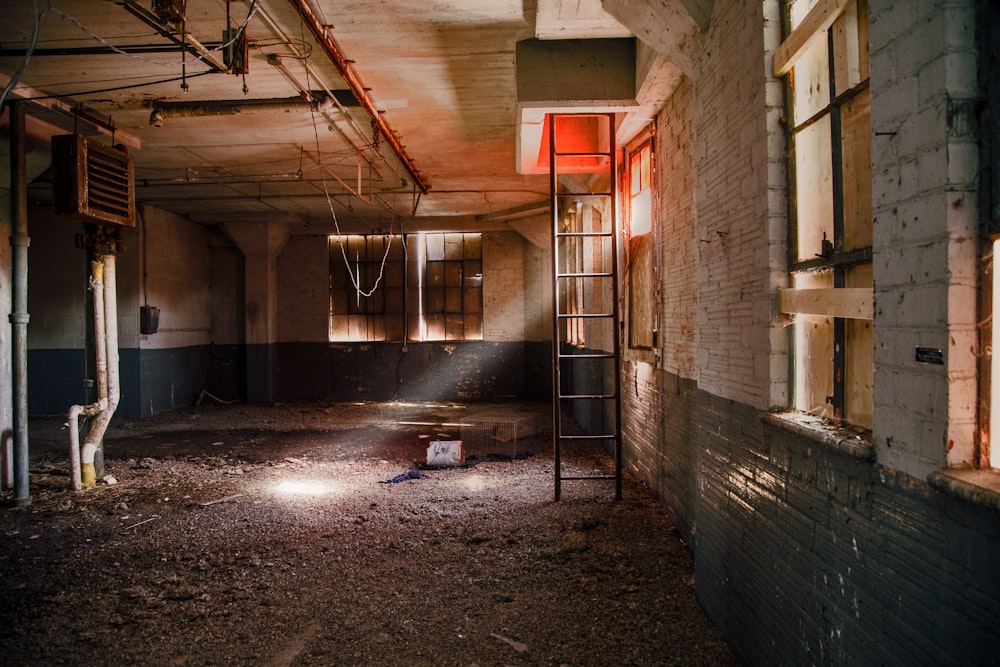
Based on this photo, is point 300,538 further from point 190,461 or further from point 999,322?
point 999,322

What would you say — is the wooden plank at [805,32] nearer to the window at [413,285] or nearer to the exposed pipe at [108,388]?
the exposed pipe at [108,388]

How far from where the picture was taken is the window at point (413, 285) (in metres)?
11.7

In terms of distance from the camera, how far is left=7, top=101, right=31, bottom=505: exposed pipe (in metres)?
4.82

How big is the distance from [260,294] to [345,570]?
349 inches

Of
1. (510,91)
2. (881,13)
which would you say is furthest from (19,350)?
(881,13)

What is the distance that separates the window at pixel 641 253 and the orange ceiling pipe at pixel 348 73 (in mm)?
2513

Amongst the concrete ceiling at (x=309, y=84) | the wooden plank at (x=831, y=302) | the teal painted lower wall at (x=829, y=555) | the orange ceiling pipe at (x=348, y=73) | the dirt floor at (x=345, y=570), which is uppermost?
the concrete ceiling at (x=309, y=84)

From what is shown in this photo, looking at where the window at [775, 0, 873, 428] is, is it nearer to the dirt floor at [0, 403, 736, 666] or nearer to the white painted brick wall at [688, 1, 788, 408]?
the white painted brick wall at [688, 1, 788, 408]

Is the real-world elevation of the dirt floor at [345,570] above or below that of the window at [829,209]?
below

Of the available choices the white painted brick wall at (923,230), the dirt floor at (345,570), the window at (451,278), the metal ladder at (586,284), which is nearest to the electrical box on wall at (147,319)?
the dirt floor at (345,570)

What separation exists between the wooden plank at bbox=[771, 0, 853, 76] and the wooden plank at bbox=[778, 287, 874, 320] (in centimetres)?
87

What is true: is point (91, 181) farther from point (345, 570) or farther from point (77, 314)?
point (77, 314)

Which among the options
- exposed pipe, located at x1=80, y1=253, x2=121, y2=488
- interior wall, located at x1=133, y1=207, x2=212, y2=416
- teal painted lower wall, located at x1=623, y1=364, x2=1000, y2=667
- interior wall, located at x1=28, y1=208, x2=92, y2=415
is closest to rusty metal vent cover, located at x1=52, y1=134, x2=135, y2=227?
exposed pipe, located at x1=80, y1=253, x2=121, y2=488

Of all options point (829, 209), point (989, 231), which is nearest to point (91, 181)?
point (829, 209)
